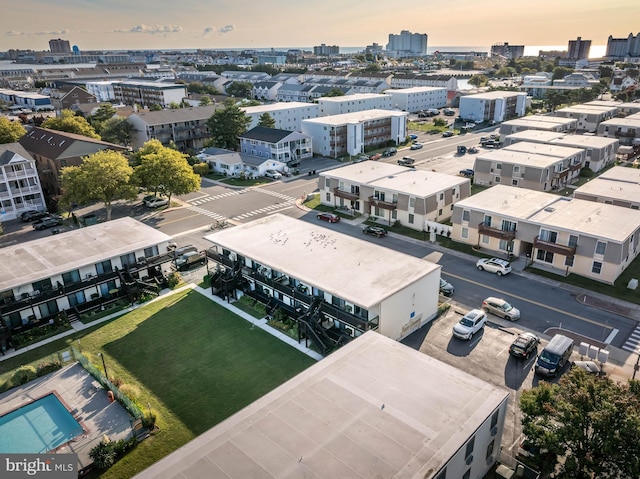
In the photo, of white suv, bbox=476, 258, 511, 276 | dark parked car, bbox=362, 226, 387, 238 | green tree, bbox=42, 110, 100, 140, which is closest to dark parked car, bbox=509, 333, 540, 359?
white suv, bbox=476, 258, 511, 276

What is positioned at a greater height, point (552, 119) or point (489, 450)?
point (552, 119)

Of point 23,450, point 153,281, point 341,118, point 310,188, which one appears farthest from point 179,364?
point 341,118

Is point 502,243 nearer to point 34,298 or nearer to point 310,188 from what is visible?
point 310,188

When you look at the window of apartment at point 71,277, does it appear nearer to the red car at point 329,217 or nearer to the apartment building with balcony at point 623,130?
the red car at point 329,217

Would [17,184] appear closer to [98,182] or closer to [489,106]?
[98,182]

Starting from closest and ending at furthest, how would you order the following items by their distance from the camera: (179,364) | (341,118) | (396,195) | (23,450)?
(23,450), (179,364), (396,195), (341,118)

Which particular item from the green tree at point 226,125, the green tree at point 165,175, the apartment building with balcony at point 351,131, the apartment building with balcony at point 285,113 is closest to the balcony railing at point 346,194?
the green tree at point 165,175
